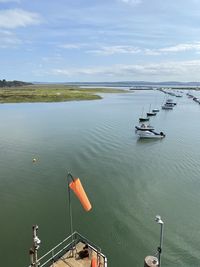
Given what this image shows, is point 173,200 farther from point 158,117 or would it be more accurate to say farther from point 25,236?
point 158,117

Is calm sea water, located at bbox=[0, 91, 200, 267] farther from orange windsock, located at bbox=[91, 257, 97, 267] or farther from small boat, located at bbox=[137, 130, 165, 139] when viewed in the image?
orange windsock, located at bbox=[91, 257, 97, 267]

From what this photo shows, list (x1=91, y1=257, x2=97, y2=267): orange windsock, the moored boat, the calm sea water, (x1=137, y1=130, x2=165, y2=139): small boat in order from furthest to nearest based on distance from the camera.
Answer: (x1=137, y1=130, x2=165, y2=139): small boat → the calm sea water → (x1=91, y1=257, x2=97, y2=267): orange windsock → the moored boat

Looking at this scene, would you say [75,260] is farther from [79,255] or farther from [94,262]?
[94,262]

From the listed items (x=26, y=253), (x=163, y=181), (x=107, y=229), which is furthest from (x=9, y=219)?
(x=163, y=181)

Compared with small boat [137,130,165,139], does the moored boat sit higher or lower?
lower

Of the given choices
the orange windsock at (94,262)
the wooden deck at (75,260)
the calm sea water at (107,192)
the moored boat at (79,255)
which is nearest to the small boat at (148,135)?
the calm sea water at (107,192)

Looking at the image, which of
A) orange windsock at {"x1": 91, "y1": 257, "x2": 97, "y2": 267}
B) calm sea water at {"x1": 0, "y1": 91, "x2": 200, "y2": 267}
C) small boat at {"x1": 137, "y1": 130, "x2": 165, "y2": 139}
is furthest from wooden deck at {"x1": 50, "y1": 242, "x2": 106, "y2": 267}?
small boat at {"x1": 137, "y1": 130, "x2": 165, "y2": 139}

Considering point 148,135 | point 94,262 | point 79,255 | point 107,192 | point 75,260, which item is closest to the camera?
point 94,262

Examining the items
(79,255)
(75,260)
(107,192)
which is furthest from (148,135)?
(75,260)

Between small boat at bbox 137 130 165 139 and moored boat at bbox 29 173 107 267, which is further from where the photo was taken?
small boat at bbox 137 130 165 139
